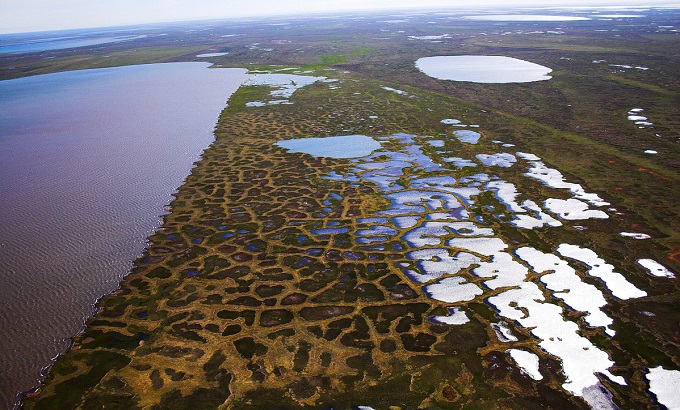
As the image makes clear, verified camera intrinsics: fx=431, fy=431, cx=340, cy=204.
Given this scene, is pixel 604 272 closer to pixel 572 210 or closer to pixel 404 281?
pixel 572 210

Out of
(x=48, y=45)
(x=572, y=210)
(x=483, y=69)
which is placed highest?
(x=48, y=45)

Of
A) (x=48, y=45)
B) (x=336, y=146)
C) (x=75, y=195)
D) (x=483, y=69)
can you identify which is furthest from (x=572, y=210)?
(x=48, y=45)

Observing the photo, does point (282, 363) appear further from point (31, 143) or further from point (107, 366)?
point (31, 143)

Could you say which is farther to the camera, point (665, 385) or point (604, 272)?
point (604, 272)

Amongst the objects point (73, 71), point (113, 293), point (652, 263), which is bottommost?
point (652, 263)

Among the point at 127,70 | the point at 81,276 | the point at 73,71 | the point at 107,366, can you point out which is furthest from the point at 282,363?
the point at 73,71

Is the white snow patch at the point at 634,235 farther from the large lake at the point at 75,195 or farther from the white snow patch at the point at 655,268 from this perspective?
the large lake at the point at 75,195

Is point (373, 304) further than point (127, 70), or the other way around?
point (127, 70)
